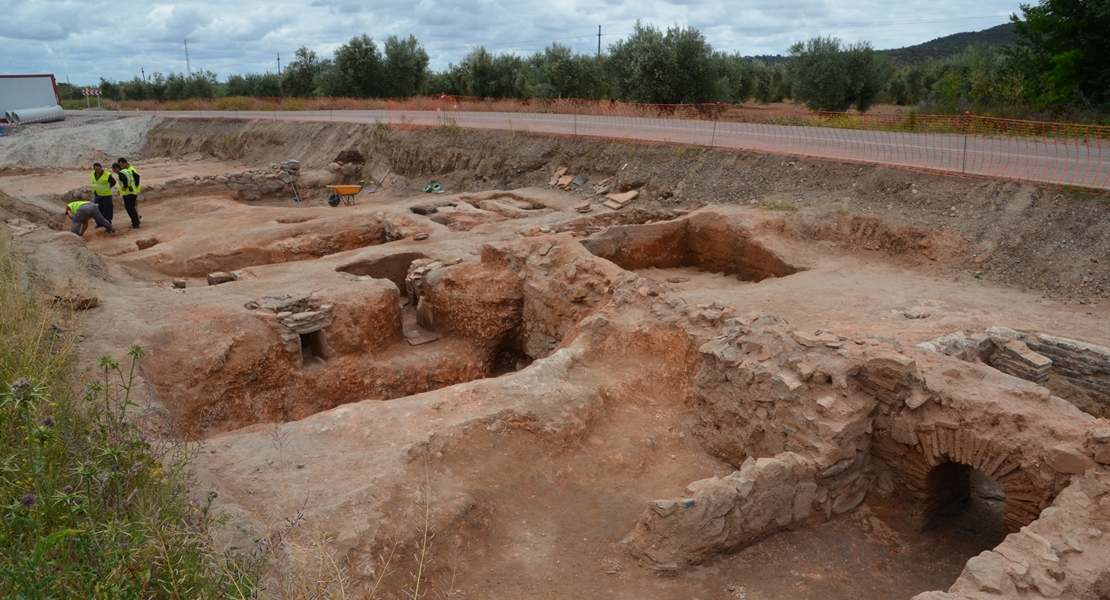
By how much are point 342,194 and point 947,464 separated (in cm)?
1624

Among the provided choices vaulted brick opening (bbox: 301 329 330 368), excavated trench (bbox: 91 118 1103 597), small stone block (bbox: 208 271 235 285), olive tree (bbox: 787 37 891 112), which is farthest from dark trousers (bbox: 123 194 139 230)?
olive tree (bbox: 787 37 891 112)

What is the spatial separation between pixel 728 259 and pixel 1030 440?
771 cm

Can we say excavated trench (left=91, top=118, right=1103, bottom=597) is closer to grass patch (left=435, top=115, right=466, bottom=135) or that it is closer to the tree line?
grass patch (left=435, top=115, right=466, bottom=135)

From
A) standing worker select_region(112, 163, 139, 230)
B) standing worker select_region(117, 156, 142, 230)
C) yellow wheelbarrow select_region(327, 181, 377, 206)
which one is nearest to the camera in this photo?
standing worker select_region(112, 163, 139, 230)

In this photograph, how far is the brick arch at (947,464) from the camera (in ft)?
18.6

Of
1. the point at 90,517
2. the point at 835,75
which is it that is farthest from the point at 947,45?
the point at 90,517

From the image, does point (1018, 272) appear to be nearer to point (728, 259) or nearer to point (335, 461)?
point (728, 259)

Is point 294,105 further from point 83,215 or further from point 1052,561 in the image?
point 1052,561

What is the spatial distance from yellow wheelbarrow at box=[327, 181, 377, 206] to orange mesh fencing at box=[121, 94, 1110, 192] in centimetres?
408

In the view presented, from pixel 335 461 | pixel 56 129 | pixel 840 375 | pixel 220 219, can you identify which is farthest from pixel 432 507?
pixel 56 129

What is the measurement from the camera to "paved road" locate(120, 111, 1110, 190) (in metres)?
12.0

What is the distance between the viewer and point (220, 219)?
1616 centimetres

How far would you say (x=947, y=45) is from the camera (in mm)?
67250

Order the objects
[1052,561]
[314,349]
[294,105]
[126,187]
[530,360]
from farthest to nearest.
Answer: [294,105] < [126,187] < [530,360] < [314,349] < [1052,561]
